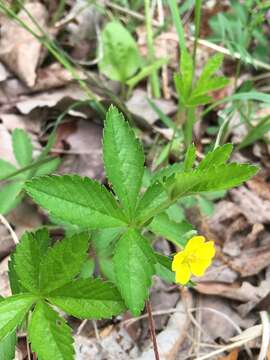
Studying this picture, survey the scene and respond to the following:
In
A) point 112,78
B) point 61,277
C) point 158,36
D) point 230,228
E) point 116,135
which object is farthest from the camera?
point 158,36

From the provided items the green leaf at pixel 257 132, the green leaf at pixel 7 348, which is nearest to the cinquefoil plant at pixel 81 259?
the green leaf at pixel 7 348

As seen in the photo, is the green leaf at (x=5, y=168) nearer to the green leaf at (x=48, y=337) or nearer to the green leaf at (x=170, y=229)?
the green leaf at (x=170, y=229)

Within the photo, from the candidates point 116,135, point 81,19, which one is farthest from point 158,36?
point 116,135

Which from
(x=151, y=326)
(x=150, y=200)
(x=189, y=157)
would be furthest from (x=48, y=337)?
(x=189, y=157)

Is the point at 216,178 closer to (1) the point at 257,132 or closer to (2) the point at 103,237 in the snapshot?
(2) the point at 103,237

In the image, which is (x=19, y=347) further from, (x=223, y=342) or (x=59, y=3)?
(x=59, y=3)

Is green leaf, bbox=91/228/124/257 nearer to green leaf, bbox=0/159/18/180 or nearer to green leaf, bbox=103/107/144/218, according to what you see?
green leaf, bbox=103/107/144/218
